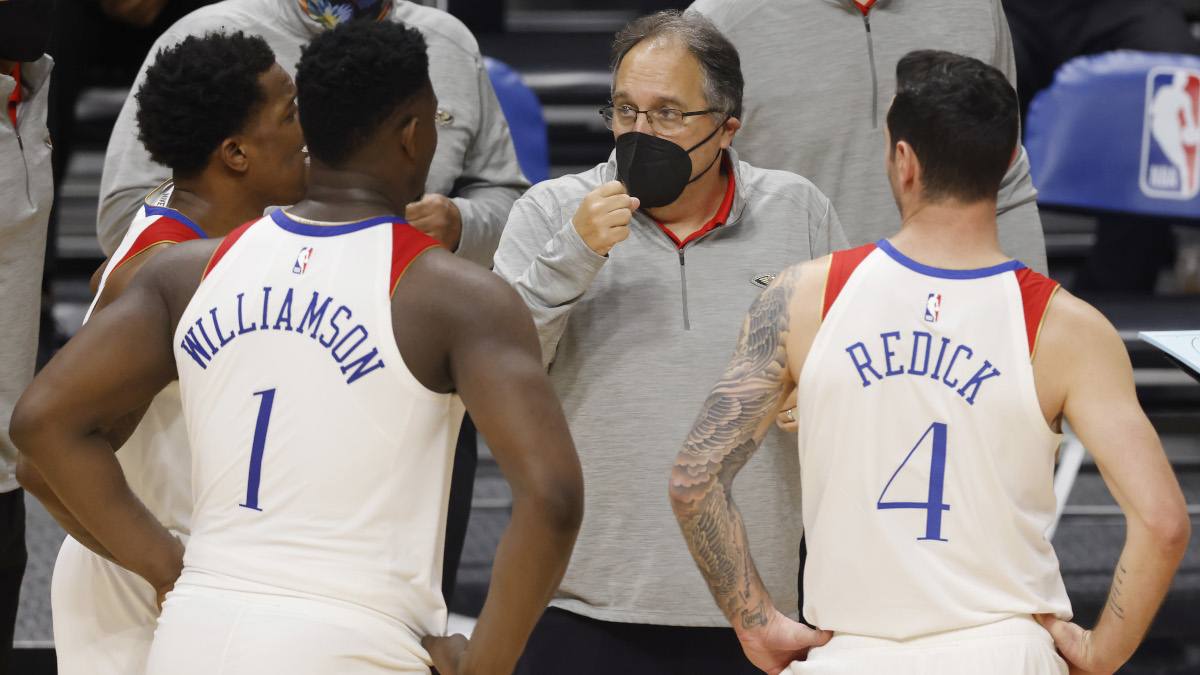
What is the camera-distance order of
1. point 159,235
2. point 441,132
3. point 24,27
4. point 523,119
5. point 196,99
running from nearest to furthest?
point 159,235
point 196,99
point 24,27
point 441,132
point 523,119

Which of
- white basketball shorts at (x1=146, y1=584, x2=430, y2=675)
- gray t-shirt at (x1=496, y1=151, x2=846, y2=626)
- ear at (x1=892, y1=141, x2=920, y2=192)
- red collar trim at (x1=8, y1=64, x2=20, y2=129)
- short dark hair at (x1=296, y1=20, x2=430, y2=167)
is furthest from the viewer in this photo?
red collar trim at (x1=8, y1=64, x2=20, y2=129)

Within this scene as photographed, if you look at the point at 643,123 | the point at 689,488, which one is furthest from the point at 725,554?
the point at 643,123

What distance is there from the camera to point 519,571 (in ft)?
5.06

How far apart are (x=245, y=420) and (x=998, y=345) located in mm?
944

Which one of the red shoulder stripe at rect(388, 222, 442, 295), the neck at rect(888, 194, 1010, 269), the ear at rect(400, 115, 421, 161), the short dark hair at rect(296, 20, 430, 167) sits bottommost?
the neck at rect(888, 194, 1010, 269)

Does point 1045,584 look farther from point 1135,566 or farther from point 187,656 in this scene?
point 187,656

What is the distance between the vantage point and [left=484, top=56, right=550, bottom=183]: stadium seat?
388cm

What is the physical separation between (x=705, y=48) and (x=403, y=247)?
87 centimetres

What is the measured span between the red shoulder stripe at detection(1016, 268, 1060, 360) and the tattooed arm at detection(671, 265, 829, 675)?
294mm

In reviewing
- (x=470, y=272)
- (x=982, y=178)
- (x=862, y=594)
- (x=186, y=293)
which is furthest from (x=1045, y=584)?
(x=186, y=293)

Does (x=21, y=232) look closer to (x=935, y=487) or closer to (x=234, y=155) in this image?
(x=234, y=155)

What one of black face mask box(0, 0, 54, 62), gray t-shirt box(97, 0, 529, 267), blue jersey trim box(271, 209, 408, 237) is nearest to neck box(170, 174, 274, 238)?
blue jersey trim box(271, 209, 408, 237)

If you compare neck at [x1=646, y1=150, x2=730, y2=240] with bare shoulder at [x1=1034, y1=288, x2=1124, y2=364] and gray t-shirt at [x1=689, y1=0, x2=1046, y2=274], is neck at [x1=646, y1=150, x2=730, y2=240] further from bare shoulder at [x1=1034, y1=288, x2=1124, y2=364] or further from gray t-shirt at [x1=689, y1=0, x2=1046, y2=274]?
bare shoulder at [x1=1034, y1=288, x2=1124, y2=364]

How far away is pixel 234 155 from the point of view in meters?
2.05
